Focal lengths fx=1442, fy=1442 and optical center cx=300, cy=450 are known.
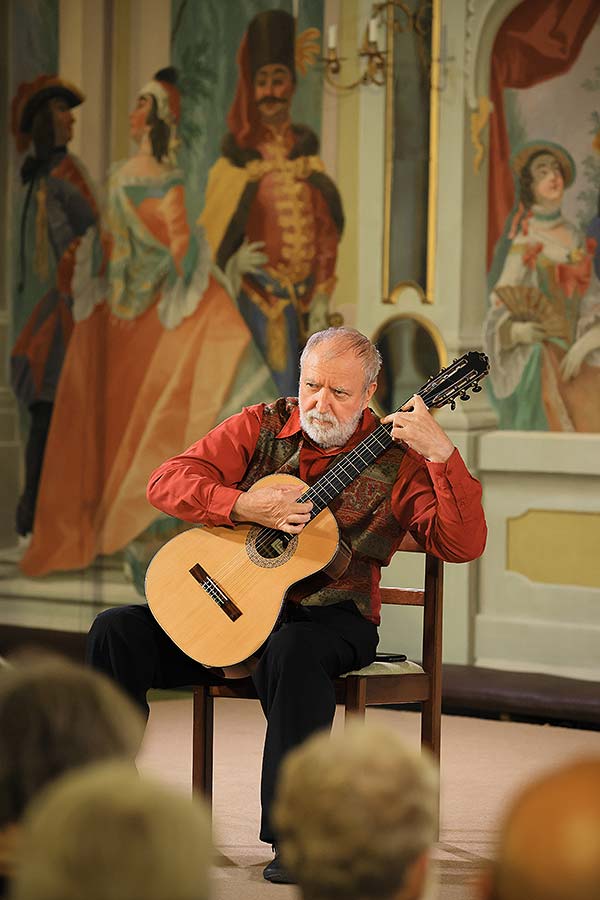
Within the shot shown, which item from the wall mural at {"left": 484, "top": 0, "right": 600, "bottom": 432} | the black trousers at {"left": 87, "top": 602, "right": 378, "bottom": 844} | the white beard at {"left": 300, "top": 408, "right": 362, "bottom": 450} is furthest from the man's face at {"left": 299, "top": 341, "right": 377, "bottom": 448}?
the wall mural at {"left": 484, "top": 0, "right": 600, "bottom": 432}

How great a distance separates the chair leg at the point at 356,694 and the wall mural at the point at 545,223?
344cm

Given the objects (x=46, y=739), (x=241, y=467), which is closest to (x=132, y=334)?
(x=241, y=467)

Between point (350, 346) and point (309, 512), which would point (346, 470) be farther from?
point (350, 346)

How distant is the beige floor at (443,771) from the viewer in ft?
13.1

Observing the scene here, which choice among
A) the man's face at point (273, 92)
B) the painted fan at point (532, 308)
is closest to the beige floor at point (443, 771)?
the painted fan at point (532, 308)

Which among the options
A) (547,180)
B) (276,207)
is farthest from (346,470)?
(276,207)

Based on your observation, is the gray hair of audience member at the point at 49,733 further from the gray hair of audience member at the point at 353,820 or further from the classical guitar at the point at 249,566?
the classical guitar at the point at 249,566

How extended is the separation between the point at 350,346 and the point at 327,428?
26 cm

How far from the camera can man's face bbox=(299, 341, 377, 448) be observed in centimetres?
431

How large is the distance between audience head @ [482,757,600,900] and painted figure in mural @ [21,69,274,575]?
6391 mm

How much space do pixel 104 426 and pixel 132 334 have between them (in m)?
0.54

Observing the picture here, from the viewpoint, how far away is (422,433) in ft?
13.2

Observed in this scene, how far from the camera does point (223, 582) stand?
4.09 meters

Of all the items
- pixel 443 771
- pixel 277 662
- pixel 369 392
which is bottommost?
pixel 443 771
